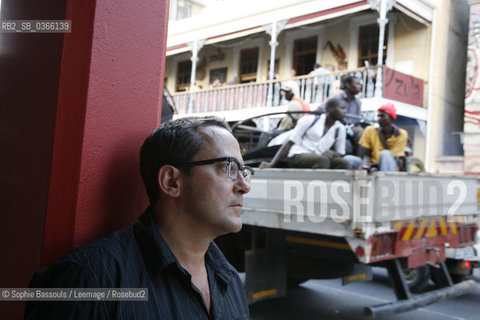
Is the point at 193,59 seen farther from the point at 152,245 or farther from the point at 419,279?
the point at 152,245

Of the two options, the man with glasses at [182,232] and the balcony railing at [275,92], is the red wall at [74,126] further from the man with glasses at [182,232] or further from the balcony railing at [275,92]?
the balcony railing at [275,92]

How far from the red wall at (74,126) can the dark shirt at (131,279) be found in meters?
0.16

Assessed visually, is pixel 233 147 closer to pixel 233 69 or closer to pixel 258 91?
pixel 258 91

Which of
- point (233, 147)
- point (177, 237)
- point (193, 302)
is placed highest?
point (233, 147)

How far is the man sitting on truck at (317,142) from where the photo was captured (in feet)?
15.6

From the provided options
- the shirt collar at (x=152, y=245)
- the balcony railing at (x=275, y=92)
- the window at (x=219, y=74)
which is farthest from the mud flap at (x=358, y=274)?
the window at (x=219, y=74)

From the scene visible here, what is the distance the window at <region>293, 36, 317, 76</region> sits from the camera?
15703 mm

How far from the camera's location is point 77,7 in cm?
147

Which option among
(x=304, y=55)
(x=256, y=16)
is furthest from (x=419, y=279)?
(x=256, y=16)

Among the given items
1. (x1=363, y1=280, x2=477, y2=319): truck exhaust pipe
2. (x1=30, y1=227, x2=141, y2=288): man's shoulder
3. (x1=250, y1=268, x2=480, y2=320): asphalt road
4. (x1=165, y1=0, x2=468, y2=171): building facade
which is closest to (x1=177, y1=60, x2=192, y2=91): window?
(x1=165, y1=0, x2=468, y2=171): building facade

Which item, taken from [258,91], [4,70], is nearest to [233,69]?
[258,91]

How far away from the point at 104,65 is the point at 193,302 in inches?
32.2

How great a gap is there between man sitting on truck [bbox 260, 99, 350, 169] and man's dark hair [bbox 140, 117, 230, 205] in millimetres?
3287

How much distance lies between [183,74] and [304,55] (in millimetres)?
6796
